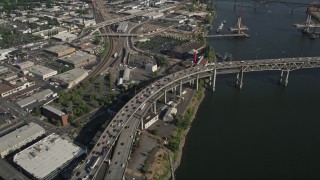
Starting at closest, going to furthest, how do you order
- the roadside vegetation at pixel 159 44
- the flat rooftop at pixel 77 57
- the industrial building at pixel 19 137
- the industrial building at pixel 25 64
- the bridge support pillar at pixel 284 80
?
the industrial building at pixel 19 137
the bridge support pillar at pixel 284 80
the industrial building at pixel 25 64
the flat rooftop at pixel 77 57
the roadside vegetation at pixel 159 44

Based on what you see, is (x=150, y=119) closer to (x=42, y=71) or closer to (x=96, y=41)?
(x=42, y=71)

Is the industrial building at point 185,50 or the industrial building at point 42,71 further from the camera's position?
the industrial building at point 185,50

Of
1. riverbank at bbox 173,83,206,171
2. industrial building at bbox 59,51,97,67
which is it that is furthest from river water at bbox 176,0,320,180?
industrial building at bbox 59,51,97,67

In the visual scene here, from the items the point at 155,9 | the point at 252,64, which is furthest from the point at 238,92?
the point at 155,9

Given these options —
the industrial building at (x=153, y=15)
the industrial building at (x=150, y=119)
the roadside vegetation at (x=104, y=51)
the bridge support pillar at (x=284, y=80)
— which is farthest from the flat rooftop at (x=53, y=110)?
the industrial building at (x=153, y=15)

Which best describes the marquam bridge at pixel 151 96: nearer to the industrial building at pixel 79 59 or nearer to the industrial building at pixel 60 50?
the industrial building at pixel 79 59

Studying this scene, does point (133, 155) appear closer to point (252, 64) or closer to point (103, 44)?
point (252, 64)

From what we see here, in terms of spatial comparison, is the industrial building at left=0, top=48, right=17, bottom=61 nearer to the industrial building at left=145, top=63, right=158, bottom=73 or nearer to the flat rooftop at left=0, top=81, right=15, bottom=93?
the flat rooftop at left=0, top=81, right=15, bottom=93

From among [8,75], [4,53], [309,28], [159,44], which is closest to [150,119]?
[8,75]
